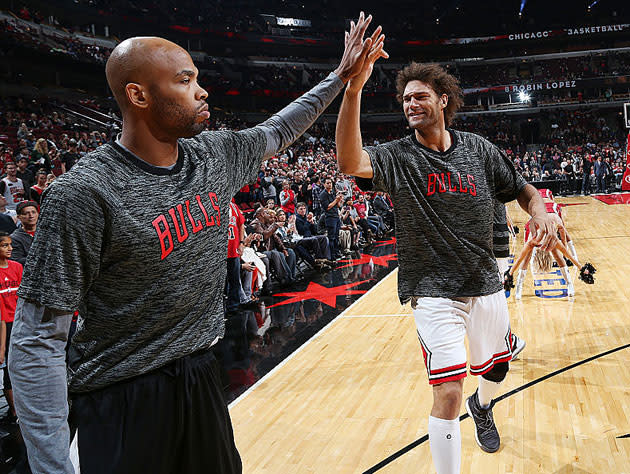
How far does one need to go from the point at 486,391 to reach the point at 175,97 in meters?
2.43

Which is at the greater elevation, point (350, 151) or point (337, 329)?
point (350, 151)

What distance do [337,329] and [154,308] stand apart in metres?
4.71

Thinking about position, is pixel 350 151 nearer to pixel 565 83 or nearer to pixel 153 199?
pixel 153 199

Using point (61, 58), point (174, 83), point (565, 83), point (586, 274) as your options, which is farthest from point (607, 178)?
point (174, 83)

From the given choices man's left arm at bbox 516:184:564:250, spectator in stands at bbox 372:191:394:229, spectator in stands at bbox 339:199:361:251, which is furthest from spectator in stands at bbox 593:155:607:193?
man's left arm at bbox 516:184:564:250

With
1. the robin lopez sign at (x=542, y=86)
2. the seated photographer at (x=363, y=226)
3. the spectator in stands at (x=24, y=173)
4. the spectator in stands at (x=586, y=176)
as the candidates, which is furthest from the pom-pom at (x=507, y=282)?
the robin lopez sign at (x=542, y=86)

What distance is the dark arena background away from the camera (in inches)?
131

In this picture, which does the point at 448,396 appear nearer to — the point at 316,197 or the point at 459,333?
the point at 459,333

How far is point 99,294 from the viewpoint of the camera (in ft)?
4.28

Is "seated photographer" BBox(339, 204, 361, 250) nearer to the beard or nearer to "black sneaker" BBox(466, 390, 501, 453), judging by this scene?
"black sneaker" BBox(466, 390, 501, 453)

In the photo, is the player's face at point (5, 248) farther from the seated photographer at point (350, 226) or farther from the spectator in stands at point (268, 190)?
the spectator in stands at point (268, 190)

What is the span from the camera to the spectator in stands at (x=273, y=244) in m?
8.10

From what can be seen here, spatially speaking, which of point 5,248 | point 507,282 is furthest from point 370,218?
point 5,248

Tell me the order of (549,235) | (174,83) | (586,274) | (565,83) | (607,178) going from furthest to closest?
(565,83) → (607,178) → (586,274) → (549,235) → (174,83)
